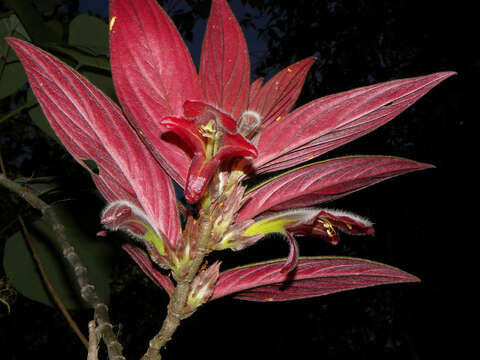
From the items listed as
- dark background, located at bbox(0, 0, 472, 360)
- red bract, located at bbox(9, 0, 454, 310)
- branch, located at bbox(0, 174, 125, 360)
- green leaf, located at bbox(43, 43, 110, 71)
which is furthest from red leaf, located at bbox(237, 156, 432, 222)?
dark background, located at bbox(0, 0, 472, 360)

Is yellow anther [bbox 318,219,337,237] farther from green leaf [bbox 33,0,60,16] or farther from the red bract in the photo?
green leaf [bbox 33,0,60,16]

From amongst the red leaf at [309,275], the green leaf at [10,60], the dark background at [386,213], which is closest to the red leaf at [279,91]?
the red leaf at [309,275]

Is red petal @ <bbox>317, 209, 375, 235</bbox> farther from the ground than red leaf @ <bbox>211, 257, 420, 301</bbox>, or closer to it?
farther from the ground

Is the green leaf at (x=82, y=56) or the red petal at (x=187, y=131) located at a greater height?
the green leaf at (x=82, y=56)

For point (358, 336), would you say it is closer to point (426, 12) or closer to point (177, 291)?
point (426, 12)

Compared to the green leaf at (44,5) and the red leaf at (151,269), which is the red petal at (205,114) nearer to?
the red leaf at (151,269)

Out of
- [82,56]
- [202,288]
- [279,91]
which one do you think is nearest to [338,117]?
[279,91]
